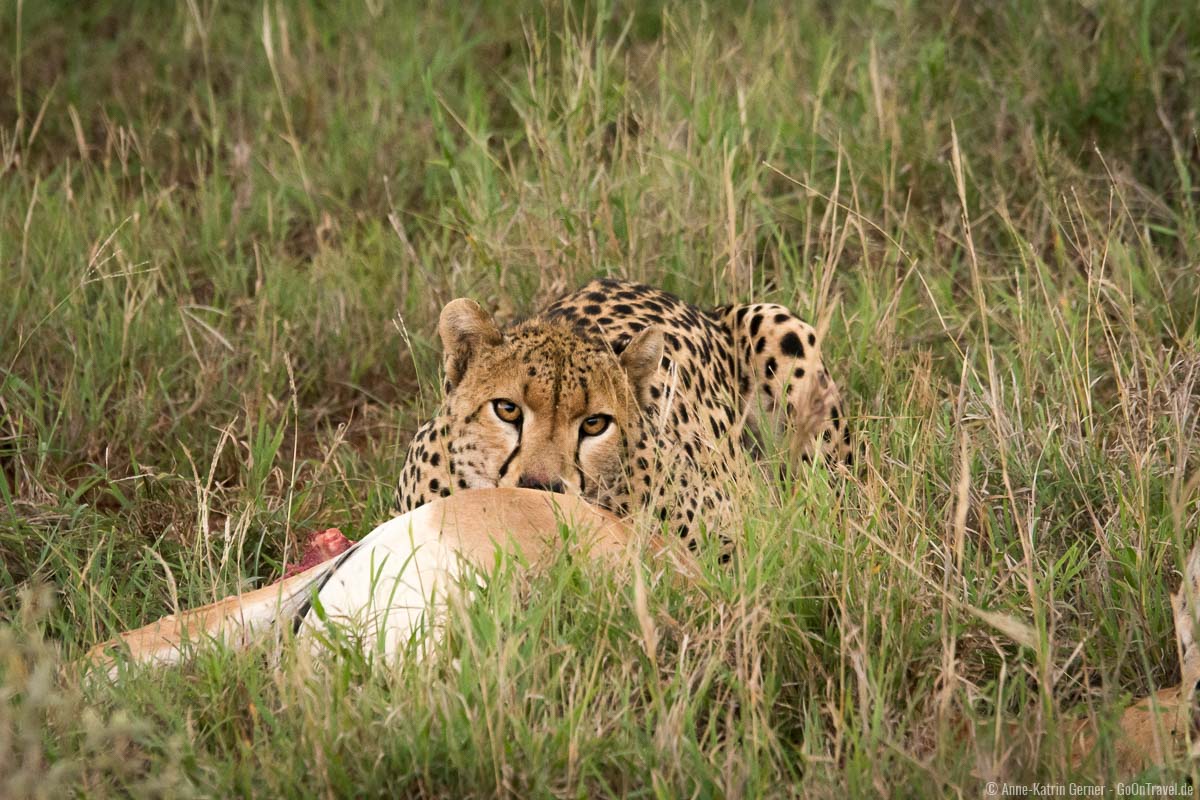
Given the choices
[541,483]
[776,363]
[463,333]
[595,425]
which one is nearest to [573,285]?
[776,363]

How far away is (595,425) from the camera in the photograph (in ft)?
11.6

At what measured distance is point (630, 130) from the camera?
218 inches

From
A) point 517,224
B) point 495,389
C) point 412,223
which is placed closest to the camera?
point 495,389

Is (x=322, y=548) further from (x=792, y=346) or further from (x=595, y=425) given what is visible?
(x=792, y=346)

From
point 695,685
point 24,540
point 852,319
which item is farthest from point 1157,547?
point 24,540

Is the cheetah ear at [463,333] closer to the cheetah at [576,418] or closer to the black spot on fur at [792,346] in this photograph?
the cheetah at [576,418]

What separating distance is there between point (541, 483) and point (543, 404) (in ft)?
0.67

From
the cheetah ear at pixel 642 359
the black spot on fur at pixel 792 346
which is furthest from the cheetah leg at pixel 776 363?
the cheetah ear at pixel 642 359

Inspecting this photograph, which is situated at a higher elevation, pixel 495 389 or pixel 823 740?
pixel 495 389

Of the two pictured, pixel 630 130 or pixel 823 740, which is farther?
pixel 630 130

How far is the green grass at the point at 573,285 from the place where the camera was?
7.98 ft

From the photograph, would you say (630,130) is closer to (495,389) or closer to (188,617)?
(495,389)

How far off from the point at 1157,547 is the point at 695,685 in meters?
1.03

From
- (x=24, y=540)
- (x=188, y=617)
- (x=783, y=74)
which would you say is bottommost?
(x=24, y=540)
